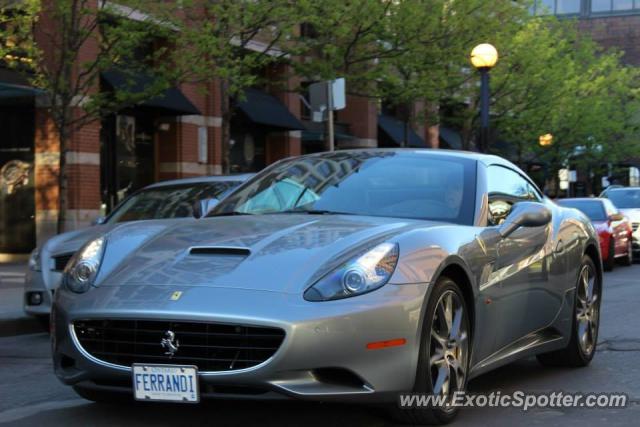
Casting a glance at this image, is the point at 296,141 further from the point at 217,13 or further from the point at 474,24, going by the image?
the point at 217,13

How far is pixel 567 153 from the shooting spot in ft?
129

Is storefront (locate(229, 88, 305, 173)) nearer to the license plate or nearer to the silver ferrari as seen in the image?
the silver ferrari

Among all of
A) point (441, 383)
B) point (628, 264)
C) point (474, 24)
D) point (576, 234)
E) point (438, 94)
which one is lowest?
point (628, 264)

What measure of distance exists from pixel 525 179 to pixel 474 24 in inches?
620

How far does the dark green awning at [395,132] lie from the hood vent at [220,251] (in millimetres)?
27786

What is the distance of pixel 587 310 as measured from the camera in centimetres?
694

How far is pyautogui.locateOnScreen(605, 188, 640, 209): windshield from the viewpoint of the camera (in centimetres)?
2350

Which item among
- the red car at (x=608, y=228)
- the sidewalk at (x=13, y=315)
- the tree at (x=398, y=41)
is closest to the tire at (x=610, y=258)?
the red car at (x=608, y=228)

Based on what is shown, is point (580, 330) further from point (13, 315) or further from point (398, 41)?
point (398, 41)

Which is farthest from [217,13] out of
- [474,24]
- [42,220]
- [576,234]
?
[576,234]

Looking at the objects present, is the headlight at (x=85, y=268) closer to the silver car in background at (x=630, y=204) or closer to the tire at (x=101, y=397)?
the tire at (x=101, y=397)

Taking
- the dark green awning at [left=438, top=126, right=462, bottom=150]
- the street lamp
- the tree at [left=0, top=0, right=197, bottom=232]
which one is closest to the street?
the tree at [left=0, top=0, right=197, bottom=232]

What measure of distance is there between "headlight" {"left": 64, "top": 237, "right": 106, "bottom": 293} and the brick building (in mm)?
12106

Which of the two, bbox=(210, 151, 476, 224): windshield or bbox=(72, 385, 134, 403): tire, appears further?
bbox=(210, 151, 476, 224): windshield
